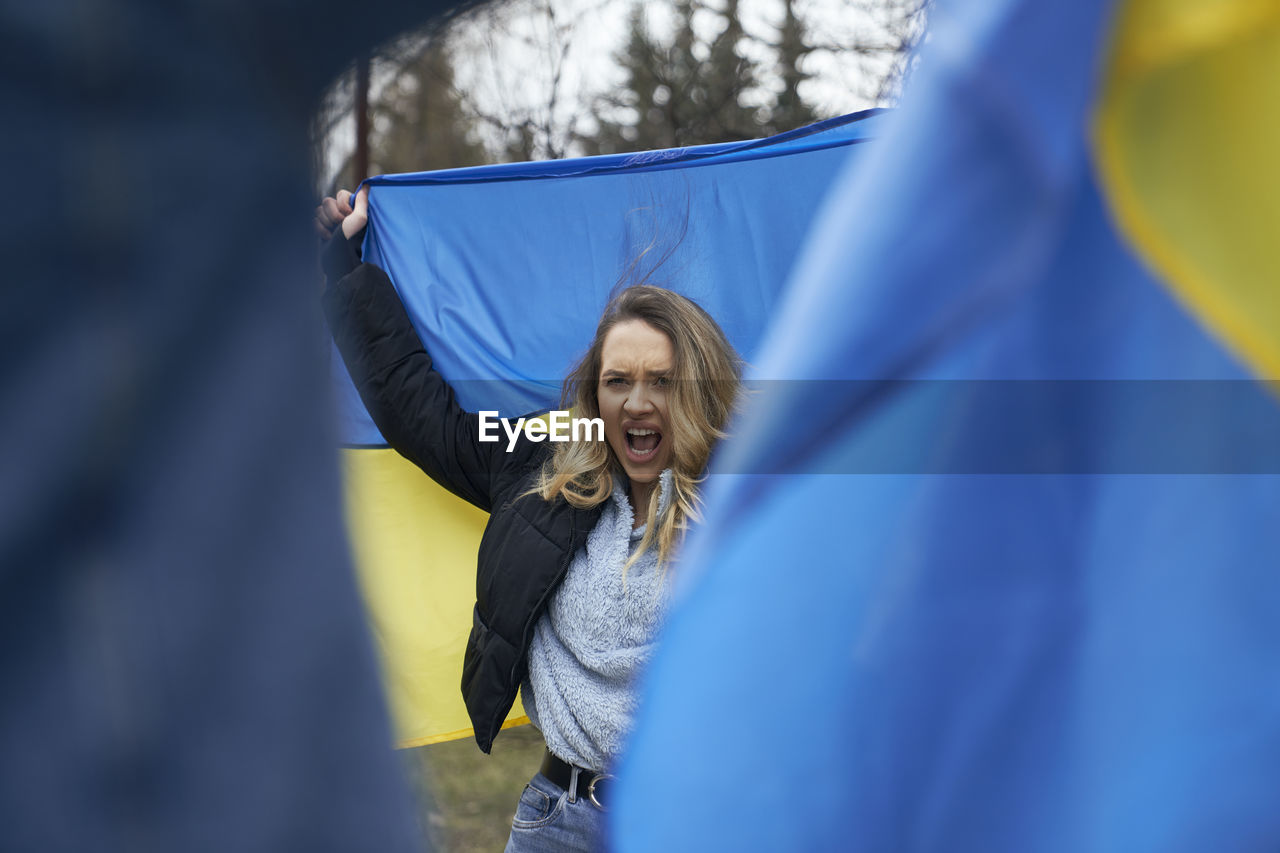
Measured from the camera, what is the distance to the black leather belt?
170cm

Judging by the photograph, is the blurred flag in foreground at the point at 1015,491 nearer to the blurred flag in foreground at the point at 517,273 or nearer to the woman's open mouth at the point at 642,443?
the woman's open mouth at the point at 642,443

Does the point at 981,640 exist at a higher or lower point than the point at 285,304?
lower

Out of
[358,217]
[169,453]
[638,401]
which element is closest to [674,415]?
[638,401]

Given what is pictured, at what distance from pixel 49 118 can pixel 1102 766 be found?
0.67 meters

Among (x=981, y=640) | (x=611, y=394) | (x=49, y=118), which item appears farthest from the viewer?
(x=611, y=394)

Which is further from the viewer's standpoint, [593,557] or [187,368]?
[593,557]

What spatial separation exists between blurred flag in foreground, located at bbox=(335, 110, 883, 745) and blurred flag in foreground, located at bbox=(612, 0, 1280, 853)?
62.4 inches

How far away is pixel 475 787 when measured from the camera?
186 inches

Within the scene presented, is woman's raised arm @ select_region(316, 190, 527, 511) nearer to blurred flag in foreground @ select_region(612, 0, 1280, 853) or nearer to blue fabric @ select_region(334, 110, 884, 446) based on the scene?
blue fabric @ select_region(334, 110, 884, 446)

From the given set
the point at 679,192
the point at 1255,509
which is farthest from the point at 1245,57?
the point at 679,192

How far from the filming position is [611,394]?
1.93m

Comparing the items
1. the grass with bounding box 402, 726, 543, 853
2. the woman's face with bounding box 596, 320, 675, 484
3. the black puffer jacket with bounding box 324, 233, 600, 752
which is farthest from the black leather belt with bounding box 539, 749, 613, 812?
the grass with bounding box 402, 726, 543, 853

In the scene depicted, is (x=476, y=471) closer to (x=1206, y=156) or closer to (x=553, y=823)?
(x=553, y=823)

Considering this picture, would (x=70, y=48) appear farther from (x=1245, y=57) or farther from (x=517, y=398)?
(x=517, y=398)
